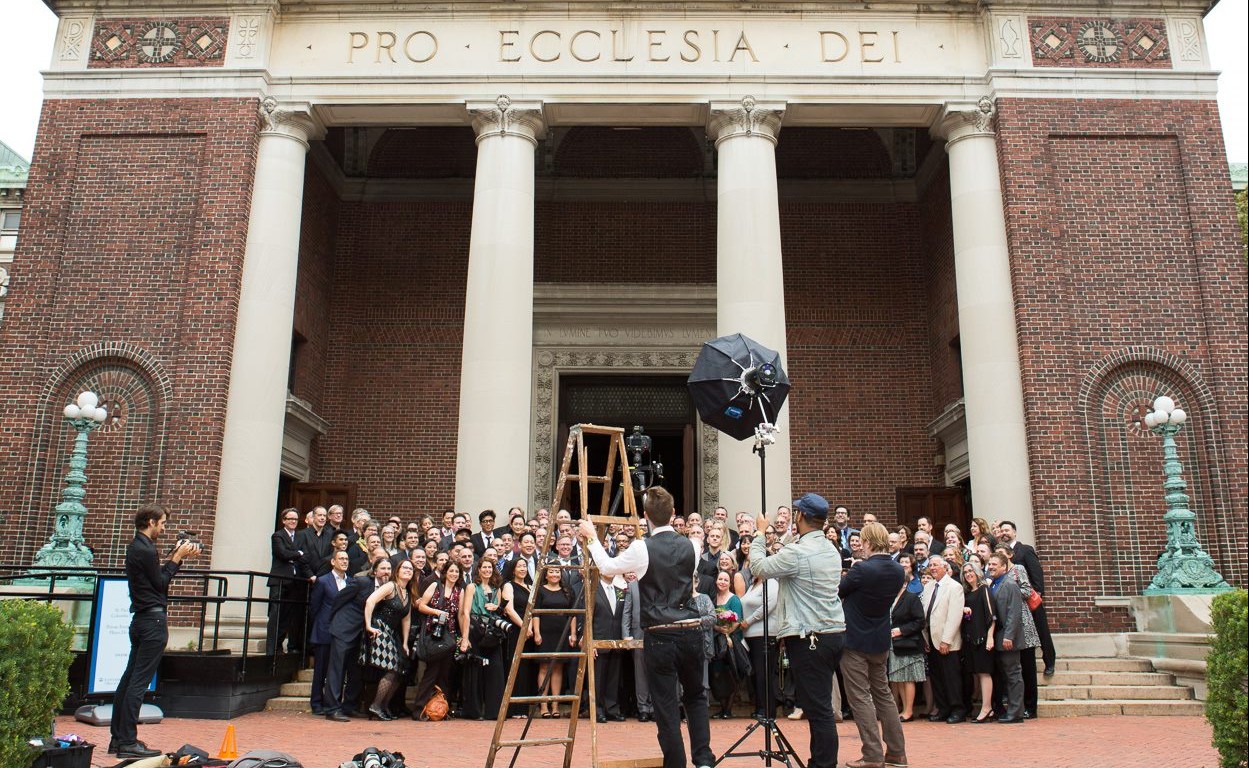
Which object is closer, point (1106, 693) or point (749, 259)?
point (1106, 693)

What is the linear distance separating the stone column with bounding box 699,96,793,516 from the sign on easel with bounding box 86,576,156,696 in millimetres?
7400

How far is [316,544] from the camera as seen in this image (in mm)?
12000

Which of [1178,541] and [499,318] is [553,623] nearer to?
[499,318]

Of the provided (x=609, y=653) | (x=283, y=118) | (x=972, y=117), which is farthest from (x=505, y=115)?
(x=609, y=653)

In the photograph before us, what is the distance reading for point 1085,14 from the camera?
1526cm

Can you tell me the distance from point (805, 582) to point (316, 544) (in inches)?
290

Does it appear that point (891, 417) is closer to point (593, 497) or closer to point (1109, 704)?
point (593, 497)

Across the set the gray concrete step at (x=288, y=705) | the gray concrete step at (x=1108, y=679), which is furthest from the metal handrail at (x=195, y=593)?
the gray concrete step at (x=1108, y=679)

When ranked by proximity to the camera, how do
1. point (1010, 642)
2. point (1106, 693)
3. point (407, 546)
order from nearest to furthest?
point (1010, 642) < point (1106, 693) < point (407, 546)

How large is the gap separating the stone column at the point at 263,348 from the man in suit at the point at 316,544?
1.83 metres

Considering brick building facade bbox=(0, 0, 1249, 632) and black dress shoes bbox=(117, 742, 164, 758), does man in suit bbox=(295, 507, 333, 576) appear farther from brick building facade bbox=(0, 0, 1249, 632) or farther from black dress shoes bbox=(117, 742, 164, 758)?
black dress shoes bbox=(117, 742, 164, 758)

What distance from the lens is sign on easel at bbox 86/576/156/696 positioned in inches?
364

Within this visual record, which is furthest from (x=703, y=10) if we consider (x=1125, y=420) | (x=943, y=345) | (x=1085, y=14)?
(x=1125, y=420)

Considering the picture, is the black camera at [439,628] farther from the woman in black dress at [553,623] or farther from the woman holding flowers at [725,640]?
the woman holding flowers at [725,640]
